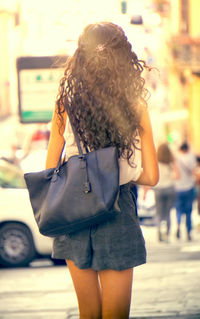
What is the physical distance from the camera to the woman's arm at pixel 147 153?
10.1 ft

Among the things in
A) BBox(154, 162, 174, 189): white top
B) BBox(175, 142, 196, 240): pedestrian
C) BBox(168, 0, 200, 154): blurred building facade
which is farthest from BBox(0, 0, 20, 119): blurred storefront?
BBox(154, 162, 174, 189): white top

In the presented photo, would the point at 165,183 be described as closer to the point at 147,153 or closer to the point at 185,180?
the point at 185,180

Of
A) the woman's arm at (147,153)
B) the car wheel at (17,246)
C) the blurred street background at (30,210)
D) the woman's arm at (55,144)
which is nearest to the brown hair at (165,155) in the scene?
the blurred street background at (30,210)

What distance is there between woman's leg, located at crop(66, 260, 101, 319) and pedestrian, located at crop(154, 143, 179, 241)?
9.07 metres

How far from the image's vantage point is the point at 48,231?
3012mm

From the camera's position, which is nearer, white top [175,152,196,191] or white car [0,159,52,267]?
white car [0,159,52,267]

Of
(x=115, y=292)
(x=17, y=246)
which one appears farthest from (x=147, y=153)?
(x=17, y=246)

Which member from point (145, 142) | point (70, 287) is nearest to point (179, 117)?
point (70, 287)

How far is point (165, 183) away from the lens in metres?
12.2

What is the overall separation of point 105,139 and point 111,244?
0.41 metres

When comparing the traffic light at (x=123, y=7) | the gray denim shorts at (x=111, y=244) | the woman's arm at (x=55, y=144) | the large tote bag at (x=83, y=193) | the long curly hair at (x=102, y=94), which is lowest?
the traffic light at (x=123, y=7)

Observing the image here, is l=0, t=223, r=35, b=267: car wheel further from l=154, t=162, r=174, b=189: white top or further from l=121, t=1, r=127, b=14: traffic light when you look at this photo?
l=121, t=1, r=127, b=14: traffic light

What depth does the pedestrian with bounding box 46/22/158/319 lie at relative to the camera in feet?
9.89

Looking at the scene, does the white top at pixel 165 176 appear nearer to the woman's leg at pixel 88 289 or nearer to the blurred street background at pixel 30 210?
the blurred street background at pixel 30 210
